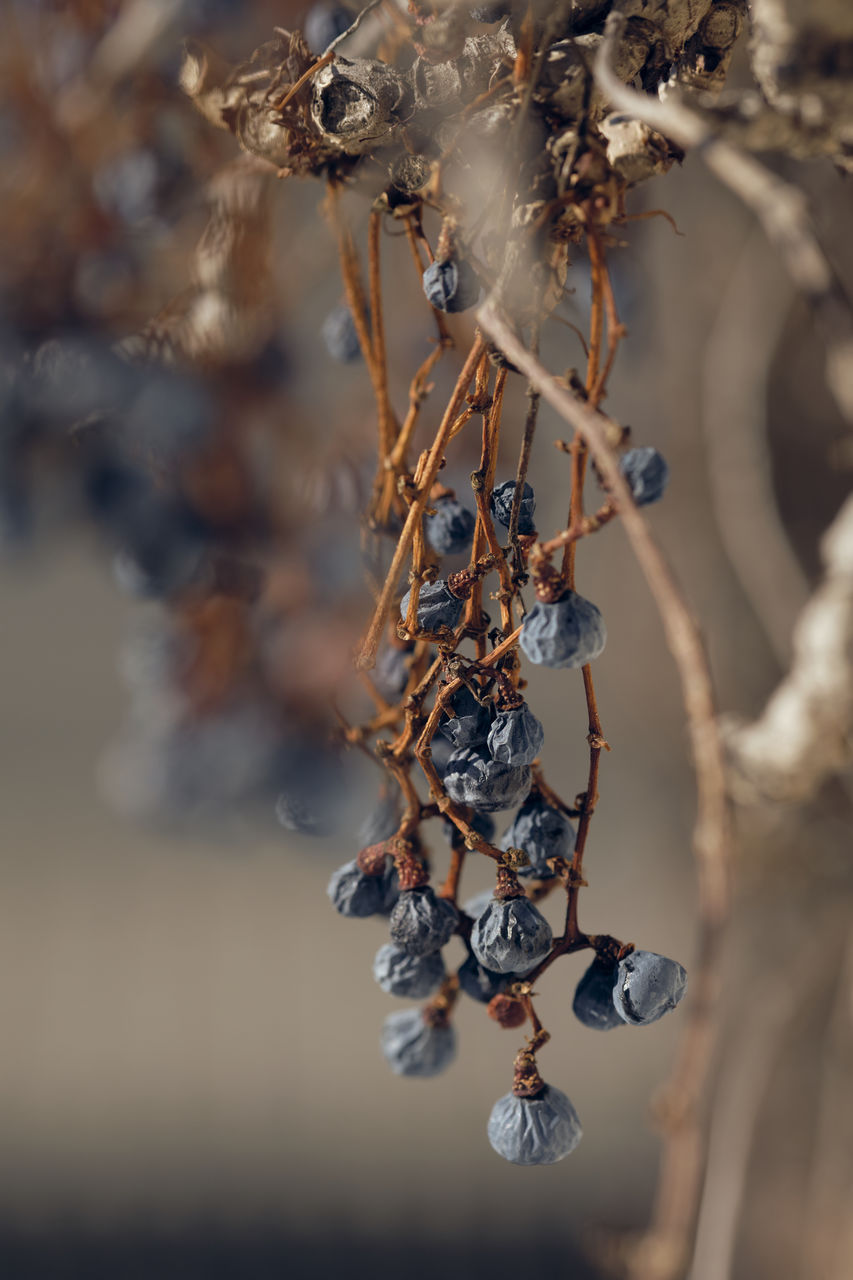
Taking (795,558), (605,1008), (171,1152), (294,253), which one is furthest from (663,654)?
(171,1152)

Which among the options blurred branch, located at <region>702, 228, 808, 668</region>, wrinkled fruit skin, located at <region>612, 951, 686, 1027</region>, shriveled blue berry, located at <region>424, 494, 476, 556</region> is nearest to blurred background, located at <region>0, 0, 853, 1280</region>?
blurred branch, located at <region>702, 228, 808, 668</region>

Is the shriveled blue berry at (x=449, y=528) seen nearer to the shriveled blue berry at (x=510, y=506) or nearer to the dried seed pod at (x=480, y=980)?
the shriveled blue berry at (x=510, y=506)

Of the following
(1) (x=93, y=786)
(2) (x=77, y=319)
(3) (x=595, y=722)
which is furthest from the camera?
(1) (x=93, y=786)

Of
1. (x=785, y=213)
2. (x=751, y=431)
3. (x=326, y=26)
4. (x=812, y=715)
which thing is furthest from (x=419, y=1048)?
(x=751, y=431)

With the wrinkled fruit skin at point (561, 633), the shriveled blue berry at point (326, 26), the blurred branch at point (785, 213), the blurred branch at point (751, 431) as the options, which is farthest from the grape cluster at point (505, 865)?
the blurred branch at point (751, 431)

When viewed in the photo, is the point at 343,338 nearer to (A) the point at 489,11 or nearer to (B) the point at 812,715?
(A) the point at 489,11

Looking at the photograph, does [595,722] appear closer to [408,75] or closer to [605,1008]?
[605,1008]

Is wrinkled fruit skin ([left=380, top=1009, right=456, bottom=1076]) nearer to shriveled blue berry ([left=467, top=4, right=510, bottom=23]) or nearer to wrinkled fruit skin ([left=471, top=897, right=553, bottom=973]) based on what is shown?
wrinkled fruit skin ([left=471, top=897, right=553, bottom=973])

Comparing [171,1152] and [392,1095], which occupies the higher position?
[392,1095]
